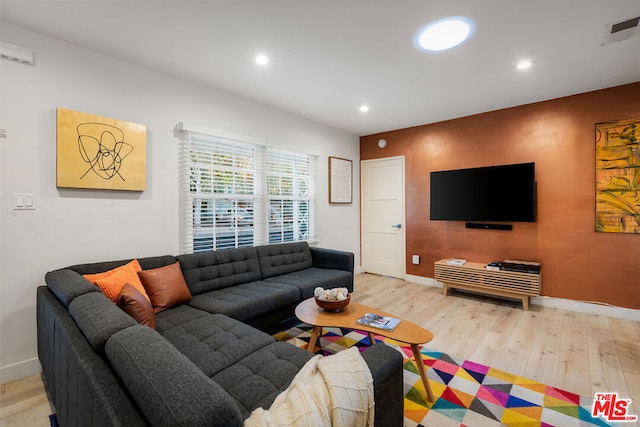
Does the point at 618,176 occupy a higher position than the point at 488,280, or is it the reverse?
the point at 618,176

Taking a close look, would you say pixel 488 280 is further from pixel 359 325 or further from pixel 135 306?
pixel 135 306

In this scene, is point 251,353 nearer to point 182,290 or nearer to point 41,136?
point 182,290

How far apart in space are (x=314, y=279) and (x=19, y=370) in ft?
8.15

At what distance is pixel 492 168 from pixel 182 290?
4.03 meters

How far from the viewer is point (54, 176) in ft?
7.50

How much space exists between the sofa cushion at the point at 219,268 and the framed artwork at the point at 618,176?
401cm

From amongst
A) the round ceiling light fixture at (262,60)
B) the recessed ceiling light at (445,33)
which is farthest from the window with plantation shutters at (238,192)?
the recessed ceiling light at (445,33)

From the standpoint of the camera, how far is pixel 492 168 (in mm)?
3928

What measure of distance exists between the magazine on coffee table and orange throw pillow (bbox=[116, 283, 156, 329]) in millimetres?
1420

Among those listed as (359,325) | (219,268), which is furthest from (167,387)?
(219,268)

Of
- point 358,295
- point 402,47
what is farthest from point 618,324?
point 402,47

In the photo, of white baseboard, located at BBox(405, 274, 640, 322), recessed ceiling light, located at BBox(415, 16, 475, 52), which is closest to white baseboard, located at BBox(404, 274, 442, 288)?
white baseboard, located at BBox(405, 274, 640, 322)

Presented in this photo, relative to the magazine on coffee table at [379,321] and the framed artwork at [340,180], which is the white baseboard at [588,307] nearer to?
the magazine on coffee table at [379,321]

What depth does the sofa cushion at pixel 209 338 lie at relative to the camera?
1.59 metres
